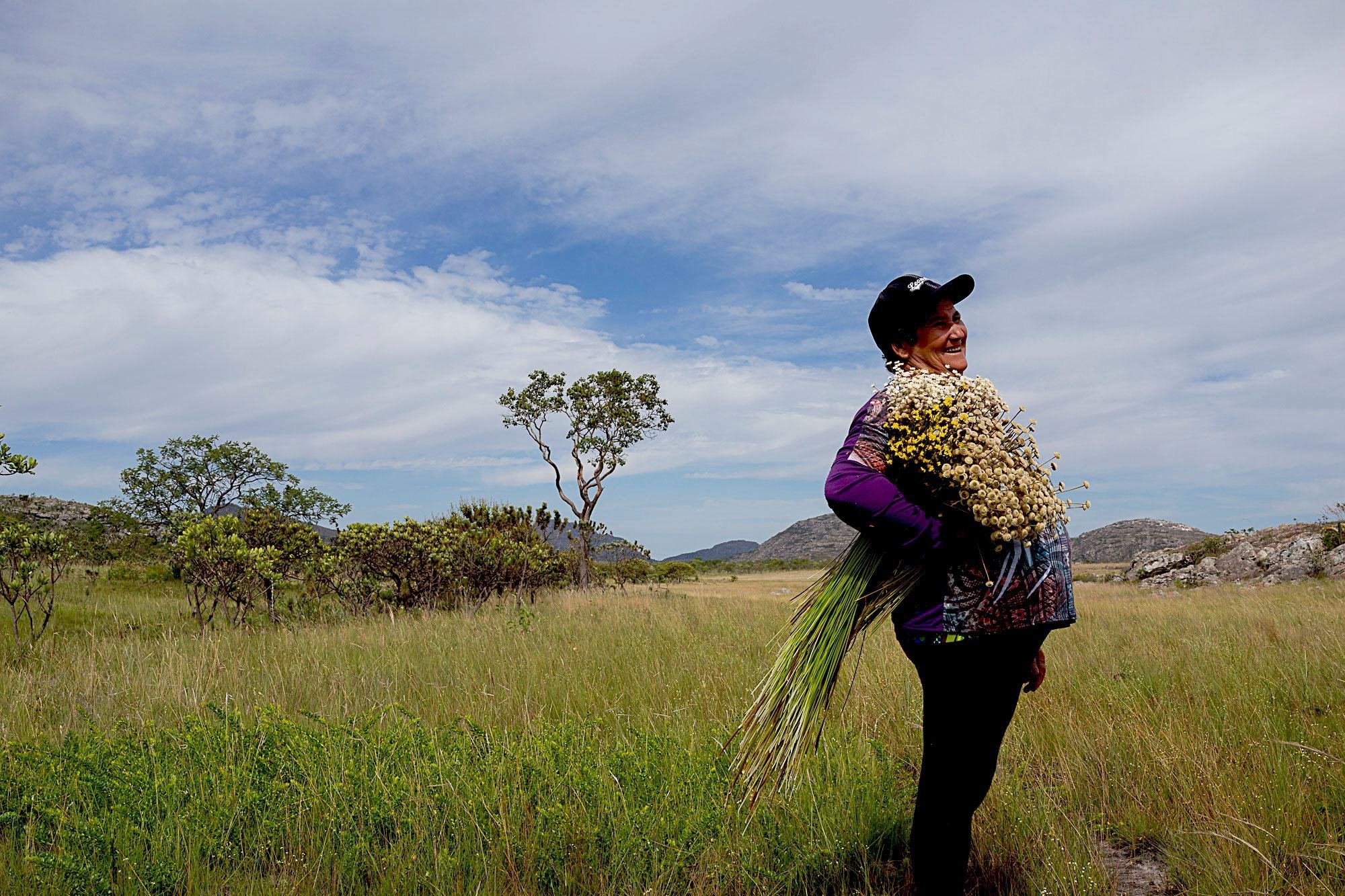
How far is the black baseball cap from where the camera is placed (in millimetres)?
2699

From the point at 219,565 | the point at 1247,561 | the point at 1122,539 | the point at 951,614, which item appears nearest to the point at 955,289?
the point at 951,614

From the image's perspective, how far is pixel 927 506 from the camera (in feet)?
8.43

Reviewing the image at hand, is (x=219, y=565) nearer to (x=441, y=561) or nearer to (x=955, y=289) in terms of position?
(x=441, y=561)

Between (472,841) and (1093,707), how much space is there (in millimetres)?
4336

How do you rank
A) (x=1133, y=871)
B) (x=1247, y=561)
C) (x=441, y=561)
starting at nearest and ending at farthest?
(x=1133, y=871), (x=441, y=561), (x=1247, y=561)

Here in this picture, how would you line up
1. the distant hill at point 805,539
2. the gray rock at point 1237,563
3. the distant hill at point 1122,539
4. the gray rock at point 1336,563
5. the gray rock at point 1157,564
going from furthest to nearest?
the distant hill at point 805,539
the distant hill at point 1122,539
the gray rock at point 1157,564
the gray rock at point 1237,563
the gray rock at point 1336,563

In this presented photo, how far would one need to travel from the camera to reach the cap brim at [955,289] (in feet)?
8.80

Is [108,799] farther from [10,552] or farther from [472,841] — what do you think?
[10,552]

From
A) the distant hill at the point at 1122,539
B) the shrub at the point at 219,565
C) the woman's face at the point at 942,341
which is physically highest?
the woman's face at the point at 942,341

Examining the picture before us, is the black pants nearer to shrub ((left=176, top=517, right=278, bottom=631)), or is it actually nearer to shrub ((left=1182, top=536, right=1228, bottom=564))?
shrub ((left=176, top=517, right=278, bottom=631))

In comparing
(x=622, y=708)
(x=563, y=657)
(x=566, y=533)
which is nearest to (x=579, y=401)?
(x=566, y=533)

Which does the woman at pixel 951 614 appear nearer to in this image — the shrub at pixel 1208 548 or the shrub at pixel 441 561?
the shrub at pixel 441 561

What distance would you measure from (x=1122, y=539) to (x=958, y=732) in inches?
3372

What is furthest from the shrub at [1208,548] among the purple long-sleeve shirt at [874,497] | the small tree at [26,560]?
the small tree at [26,560]
